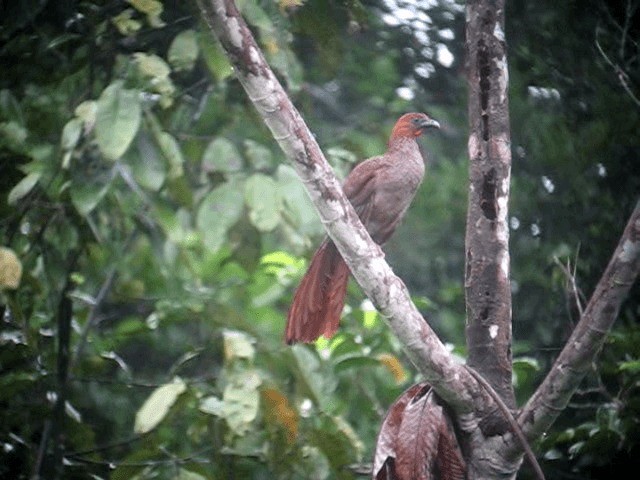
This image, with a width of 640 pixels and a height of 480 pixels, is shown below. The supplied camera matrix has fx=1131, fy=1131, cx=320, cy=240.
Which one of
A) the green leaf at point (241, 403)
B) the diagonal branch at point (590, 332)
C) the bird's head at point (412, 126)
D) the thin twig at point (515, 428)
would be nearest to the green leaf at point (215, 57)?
the bird's head at point (412, 126)

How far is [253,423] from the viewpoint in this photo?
3.25m

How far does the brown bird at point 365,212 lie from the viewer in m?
3.10

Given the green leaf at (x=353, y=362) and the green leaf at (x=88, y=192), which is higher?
the green leaf at (x=88, y=192)

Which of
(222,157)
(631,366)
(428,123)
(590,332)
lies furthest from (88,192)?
(631,366)

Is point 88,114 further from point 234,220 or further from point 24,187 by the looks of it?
point 234,220

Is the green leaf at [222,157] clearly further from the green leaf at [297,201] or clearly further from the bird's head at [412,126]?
the bird's head at [412,126]

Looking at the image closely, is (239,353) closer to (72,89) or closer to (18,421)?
(18,421)

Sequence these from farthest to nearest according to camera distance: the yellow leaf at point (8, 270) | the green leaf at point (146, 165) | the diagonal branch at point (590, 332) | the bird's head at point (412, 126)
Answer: the bird's head at point (412, 126), the green leaf at point (146, 165), the yellow leaf at point (8, 270), the diagonal branch at point (590, 332)

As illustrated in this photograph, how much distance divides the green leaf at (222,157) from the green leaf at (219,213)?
2.7 inches

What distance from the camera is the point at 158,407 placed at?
305 centimetres

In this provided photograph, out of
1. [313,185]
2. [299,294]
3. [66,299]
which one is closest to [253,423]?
[299,294]

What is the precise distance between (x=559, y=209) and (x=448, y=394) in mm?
1542

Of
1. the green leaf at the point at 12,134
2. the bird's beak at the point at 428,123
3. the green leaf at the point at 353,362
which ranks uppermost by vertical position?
the green leaf at the point at 12,134

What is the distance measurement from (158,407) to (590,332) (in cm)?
124
